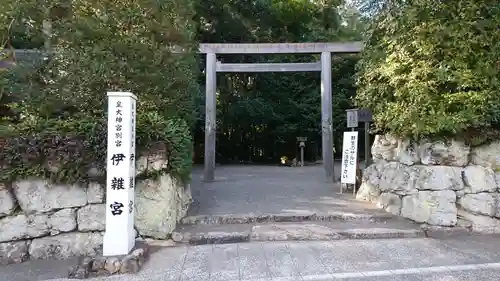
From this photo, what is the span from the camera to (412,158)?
218 inches

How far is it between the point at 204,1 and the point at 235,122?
564 centimetres

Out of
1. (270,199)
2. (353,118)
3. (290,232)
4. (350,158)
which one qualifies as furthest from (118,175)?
(353,118)

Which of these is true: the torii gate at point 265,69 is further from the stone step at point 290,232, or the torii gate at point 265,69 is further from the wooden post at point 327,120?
the stone step at point 290,232

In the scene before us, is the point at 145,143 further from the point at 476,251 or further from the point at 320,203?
the point at 476,251

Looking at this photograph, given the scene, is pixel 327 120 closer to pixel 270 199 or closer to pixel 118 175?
pixel 270 199

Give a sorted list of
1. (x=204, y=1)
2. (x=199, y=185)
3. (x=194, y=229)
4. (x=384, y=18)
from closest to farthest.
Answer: (x=194, y=229), (x=384, y=18), (x=199, y=185), (x=204, y=1)

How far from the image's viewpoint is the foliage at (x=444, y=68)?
16.5 ft

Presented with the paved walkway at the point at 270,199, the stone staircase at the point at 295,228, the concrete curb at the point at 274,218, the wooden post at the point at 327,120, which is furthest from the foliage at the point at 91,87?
the wooden post at the point at 327,120

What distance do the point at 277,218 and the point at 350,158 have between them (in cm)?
289

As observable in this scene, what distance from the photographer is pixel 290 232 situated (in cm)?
483

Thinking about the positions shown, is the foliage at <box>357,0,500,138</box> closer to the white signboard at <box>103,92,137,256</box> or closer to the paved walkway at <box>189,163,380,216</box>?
the paved walkway at <box>189,163,380,216</box>

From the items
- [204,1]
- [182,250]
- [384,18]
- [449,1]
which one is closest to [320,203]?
[182,250]

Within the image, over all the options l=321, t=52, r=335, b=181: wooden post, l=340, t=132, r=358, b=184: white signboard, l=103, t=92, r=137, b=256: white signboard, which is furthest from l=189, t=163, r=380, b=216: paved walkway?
l=103, t=92, r=137, b=256: white signboard

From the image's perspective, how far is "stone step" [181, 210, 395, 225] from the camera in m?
5.39
